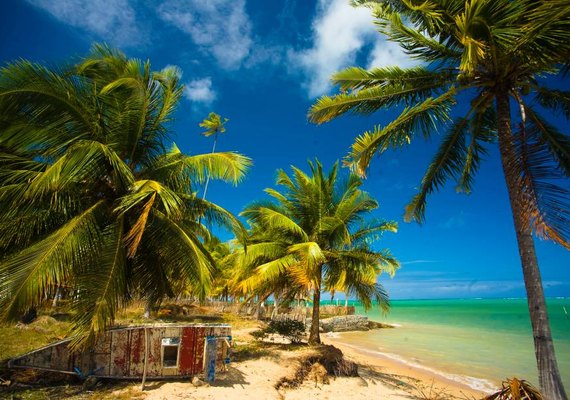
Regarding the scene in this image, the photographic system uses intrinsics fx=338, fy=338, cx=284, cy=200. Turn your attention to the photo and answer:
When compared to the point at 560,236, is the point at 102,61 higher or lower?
higher

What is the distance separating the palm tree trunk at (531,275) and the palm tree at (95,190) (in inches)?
214

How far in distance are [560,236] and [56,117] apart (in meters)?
9.66

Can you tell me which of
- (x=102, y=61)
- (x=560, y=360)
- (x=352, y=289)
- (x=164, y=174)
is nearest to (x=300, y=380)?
(x=352, y=289)

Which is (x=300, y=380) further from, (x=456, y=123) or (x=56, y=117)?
(x=56, y=117)

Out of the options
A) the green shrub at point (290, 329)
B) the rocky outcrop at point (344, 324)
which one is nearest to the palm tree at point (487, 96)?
the green shrub at point (290, 329)

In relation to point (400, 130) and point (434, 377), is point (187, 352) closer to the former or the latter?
point (400, 130)

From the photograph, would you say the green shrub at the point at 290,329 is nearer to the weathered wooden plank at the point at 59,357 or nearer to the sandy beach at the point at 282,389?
the sandy beach at the point at 282,389

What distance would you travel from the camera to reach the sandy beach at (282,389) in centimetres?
760

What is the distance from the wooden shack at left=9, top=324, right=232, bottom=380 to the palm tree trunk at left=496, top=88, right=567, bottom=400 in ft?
22.0

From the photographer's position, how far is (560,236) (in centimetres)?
500

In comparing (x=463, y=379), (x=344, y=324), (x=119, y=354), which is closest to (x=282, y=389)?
(x=119, y=354)

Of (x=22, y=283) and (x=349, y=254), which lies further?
(x=349, y=254)

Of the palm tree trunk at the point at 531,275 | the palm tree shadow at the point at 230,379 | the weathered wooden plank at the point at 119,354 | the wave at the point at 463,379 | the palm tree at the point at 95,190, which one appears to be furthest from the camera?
the wave at the point at 463,379

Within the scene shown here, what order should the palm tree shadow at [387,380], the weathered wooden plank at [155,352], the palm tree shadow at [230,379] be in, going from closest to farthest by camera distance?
the weathered wooden plank at [155,352], the palm tree shadow at [230,379], the palm tree shadow at [387,380]
